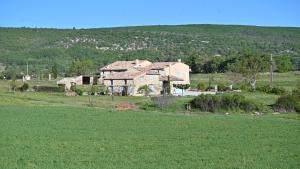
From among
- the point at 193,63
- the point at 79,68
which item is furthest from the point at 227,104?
the point at 193,63

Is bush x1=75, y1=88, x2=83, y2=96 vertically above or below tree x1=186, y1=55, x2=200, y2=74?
below

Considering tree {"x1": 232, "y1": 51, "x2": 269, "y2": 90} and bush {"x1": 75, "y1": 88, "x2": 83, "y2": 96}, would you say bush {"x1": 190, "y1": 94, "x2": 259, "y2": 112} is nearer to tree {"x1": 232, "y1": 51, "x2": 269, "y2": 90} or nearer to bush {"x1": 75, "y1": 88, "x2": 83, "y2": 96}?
bush {"x1": 75, "y1": 88, "x2": 83, "y2": 96}

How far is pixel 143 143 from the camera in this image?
2416cm

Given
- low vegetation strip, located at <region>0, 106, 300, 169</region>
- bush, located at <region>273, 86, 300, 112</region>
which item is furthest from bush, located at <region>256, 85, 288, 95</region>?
low vegetation strip, located at <region>0, 106, 300, 169</region>

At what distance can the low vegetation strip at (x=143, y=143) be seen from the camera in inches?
730

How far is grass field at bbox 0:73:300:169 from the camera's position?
18516mm

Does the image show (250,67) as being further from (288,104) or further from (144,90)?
(288,104)

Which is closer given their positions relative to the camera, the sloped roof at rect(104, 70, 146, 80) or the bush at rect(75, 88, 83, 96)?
the bush at rect(75, 88, 83, 96)

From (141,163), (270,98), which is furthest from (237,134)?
(270,98)

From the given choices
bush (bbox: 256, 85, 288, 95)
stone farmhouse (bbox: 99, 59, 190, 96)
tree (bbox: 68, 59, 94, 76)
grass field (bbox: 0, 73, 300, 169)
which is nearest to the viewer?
grass field (bbox: 0, 73, 300, 169)

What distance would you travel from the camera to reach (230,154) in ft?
68.0

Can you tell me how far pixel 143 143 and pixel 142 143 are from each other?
4 cm

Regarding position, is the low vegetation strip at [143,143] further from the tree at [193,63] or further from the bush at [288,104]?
the tree at [193,63]

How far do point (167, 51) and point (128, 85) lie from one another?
108481mm
